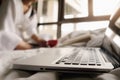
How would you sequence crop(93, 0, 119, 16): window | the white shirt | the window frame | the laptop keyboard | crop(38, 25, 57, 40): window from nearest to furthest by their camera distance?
the laptop keyboard → the white shirt → crop(93, 0, 119, 16): window → the window frame → crop(38, 25, 57, 40): window

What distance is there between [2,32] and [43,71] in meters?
0.95

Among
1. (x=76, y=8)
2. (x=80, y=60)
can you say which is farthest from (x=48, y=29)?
(x=80, y=60)

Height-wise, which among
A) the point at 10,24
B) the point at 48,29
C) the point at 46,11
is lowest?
the point at 48,29

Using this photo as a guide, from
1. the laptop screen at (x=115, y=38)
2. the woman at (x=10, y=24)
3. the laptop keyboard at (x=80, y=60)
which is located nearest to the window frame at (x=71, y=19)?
the woman at (x=10, y=24)

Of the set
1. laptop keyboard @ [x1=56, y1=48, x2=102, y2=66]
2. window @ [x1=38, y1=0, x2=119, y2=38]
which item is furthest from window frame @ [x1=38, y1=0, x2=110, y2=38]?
laptop keyboard @ [x1=56, y1=48, x2=102, y2=66]

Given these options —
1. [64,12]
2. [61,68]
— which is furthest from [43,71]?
[64,12]

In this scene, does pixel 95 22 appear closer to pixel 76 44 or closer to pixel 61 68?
pixel 76 44

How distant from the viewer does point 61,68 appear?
0.43 m

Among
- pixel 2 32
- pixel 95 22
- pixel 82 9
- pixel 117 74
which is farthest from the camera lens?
pixel 82 9

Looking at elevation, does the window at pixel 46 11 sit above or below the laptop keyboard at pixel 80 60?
above

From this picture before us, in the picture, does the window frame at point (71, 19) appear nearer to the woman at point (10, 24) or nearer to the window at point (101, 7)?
the window at point (101, 7)

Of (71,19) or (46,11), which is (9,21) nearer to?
(71,19)

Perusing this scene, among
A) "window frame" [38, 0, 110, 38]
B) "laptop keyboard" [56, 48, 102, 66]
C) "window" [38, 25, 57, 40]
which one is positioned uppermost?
"window frame" [38, 0, 110, 38]

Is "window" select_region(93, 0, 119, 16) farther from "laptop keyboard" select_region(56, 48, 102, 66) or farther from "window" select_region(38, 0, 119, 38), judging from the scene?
"laptop keyboard" select_region(56, 48, 102, 66)
